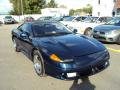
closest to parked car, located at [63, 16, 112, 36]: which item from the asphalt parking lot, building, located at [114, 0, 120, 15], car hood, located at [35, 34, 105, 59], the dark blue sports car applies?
the asphalt parking lot

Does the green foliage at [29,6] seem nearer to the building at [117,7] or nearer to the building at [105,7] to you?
the building at [105,7]

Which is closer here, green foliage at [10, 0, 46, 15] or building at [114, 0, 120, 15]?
building at [114, 0, 120, 15]

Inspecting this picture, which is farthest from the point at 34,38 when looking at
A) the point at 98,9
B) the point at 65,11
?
the point at 65,11

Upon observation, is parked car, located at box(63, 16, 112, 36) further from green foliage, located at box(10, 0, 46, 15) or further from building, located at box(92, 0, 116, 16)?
green foliage, located at box(10, 0, 46, 15)

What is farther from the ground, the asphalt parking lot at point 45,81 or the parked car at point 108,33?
the parked car at point 108,33

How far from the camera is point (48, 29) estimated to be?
7.00m

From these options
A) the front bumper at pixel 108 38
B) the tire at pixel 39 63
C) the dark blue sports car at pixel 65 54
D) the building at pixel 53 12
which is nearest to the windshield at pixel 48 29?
the dark blue sports car at pixel 65 54

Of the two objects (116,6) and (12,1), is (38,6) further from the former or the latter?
(116,6)

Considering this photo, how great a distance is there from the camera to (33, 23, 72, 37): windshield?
6.78 meters

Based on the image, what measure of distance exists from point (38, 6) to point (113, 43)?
54.7 m

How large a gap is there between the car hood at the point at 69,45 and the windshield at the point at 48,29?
41 centimetres

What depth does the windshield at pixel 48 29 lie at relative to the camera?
22.2 ft

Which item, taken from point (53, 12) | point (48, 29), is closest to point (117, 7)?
point (53, 12)

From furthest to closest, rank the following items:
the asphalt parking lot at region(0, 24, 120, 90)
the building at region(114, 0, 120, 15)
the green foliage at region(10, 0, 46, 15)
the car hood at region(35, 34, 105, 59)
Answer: the green foliage at region(10, 0, 46, 15) → the building at region(114, 0, 120, 15) → the car hood at region(35, 34, 105, 59) → the asphalt parking lot at region(0, 24, 120, 90)
